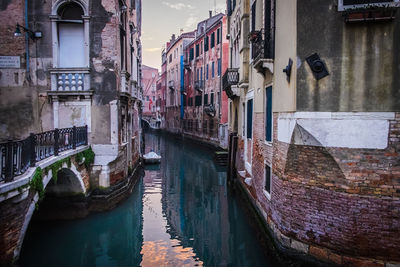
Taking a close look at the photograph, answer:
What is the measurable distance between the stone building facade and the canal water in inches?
59.8

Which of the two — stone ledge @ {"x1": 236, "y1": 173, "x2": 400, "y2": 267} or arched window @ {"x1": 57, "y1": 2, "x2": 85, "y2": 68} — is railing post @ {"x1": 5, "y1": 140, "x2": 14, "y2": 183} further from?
arched window @ {"x1": 57, "y1": 2, "x2": 85, "y2": 68}

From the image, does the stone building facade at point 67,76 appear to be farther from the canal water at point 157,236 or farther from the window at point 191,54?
the window at point 191,54

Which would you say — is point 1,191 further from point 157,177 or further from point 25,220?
point 157,177

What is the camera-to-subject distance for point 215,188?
44.6 ft

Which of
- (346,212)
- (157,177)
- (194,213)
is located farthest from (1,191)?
(157,177)

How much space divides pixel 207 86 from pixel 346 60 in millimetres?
22664

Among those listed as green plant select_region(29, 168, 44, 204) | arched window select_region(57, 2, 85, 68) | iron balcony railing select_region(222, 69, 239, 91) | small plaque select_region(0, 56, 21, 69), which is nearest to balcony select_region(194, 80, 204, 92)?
iron balcony railing select_region(222, 69, 239, 91)

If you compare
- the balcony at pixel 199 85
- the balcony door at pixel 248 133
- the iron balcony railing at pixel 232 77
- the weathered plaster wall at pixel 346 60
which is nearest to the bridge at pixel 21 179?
the weathered plaster wall at pixel 346 60

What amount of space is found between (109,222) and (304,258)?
5616mm

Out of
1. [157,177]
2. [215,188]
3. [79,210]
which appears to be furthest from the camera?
[157,177]

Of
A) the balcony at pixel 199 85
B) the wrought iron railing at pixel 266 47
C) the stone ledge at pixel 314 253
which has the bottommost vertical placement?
the stone ledge at pixel 314 253

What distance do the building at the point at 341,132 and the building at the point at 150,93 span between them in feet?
149

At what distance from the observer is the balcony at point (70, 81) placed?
929 cm

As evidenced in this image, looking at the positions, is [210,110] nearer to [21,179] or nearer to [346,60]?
[346,60]
